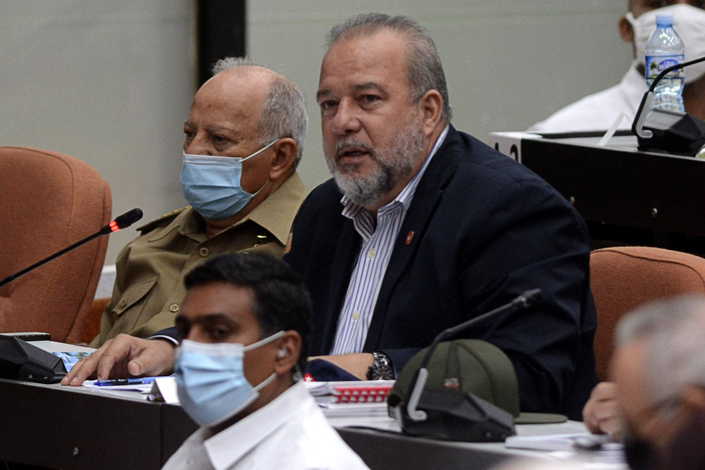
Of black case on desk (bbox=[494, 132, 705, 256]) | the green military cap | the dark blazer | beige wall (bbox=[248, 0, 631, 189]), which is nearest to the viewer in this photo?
the green military cap

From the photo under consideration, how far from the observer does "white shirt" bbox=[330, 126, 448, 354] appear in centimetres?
332

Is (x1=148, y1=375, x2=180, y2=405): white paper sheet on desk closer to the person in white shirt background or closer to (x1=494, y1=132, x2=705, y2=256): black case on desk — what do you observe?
(x1=494, y1=132, x2=705, y2=256): black case on desk

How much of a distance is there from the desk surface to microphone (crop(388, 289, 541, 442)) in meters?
0.02

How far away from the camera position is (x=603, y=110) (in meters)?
6.36

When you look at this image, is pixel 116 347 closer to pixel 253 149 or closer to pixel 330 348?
pixel 330 348

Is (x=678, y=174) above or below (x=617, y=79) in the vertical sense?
above

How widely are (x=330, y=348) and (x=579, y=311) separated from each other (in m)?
0.61

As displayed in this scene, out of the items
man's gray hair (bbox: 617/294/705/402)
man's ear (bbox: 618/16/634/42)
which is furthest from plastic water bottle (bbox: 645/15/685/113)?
man's gray hair (bbox: 617/294/705/402)

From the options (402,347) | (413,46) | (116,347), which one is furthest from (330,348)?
Result: (413,46)

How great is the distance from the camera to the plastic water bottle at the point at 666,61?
4324 mm

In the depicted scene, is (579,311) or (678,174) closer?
(579,311)

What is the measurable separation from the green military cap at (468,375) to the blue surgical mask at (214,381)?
23cm

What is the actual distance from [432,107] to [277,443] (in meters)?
1.38

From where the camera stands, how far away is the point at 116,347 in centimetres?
329
